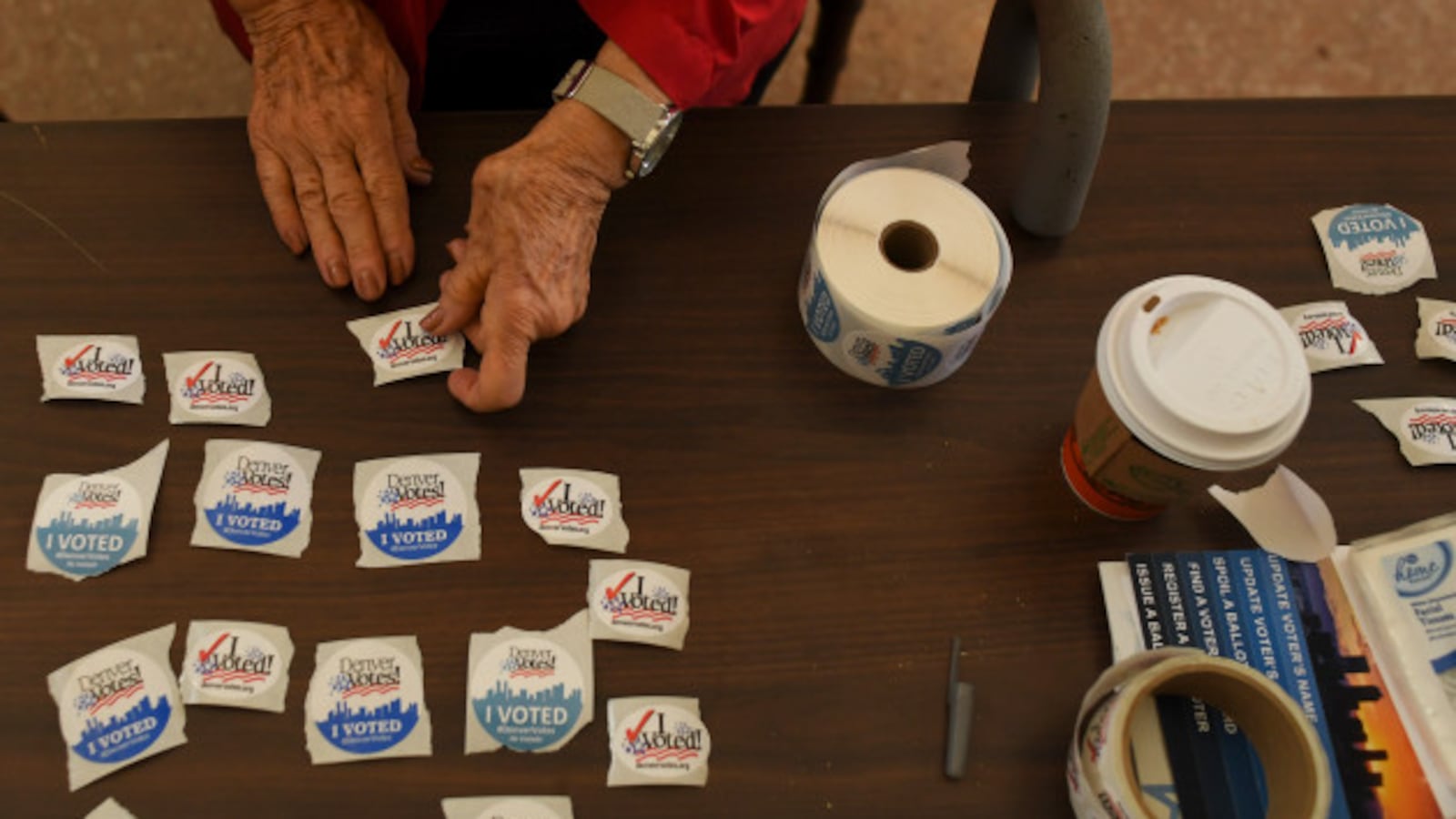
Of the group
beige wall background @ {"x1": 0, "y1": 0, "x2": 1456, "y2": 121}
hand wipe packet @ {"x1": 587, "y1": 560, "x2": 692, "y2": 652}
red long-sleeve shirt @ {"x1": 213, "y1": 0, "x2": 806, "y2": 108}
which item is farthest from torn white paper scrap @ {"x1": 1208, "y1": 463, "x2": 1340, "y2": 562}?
beige wall background @ {"x1": 0, "y1": 0, "x2": 1456, "y2": 121}

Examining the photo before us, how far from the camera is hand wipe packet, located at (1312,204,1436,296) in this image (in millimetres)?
784

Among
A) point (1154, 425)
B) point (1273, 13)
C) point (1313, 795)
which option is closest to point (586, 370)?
point (1154, 425)

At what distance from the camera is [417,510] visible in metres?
0.69

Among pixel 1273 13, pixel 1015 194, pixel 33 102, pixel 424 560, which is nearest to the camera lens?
pixel 424 560

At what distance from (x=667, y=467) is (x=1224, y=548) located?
1.18 feet

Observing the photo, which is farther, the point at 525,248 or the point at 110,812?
the point at 525,248

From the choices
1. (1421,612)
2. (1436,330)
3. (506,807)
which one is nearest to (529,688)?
(506,807)

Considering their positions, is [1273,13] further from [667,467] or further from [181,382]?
[181,382]

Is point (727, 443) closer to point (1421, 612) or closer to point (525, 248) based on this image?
point (525, 248)

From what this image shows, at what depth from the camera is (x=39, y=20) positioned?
163 centimetres

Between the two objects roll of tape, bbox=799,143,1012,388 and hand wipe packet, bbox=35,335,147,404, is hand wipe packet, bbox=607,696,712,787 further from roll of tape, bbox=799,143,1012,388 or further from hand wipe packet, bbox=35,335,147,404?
hand wipe packet, bbox=35,335,147,404

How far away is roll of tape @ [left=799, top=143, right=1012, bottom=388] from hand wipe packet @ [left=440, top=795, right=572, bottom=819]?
33 cm

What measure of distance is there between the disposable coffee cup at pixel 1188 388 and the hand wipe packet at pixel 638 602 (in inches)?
10.7

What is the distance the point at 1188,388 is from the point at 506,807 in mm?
451
